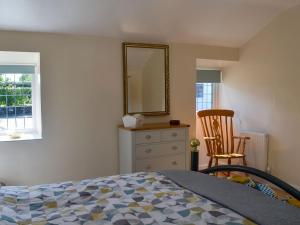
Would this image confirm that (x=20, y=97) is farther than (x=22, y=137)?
Yes

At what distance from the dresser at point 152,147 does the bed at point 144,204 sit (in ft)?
4.72

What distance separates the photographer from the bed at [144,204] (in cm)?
142

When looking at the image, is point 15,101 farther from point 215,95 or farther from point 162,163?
point 215,95

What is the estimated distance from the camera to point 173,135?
147 inches

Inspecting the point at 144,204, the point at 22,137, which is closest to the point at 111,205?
the point at 144,204

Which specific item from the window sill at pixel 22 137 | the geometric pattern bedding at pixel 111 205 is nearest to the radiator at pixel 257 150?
the geometric pattern bedding at pixel 111 205

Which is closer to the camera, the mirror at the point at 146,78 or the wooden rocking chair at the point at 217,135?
the mirror at the point at 146,78

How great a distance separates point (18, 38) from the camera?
11.0 feet

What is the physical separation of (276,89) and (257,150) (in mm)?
862

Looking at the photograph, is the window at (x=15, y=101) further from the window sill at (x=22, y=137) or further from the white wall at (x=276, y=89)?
the white wall at (x=276, y=89)

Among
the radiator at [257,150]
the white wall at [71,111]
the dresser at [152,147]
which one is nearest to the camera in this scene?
the white wall at [71,111]

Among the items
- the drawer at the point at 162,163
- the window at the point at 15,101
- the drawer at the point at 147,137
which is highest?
the window at the point at 15,101

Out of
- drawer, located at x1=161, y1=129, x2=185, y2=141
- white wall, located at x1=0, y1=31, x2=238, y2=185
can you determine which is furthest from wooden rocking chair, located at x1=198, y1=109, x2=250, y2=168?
white wall, located at x1=0, y1=31, x2=238, y2=185

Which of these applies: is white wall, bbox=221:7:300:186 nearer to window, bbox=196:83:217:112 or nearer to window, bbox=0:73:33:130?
window, bbox=196:83:217:112
